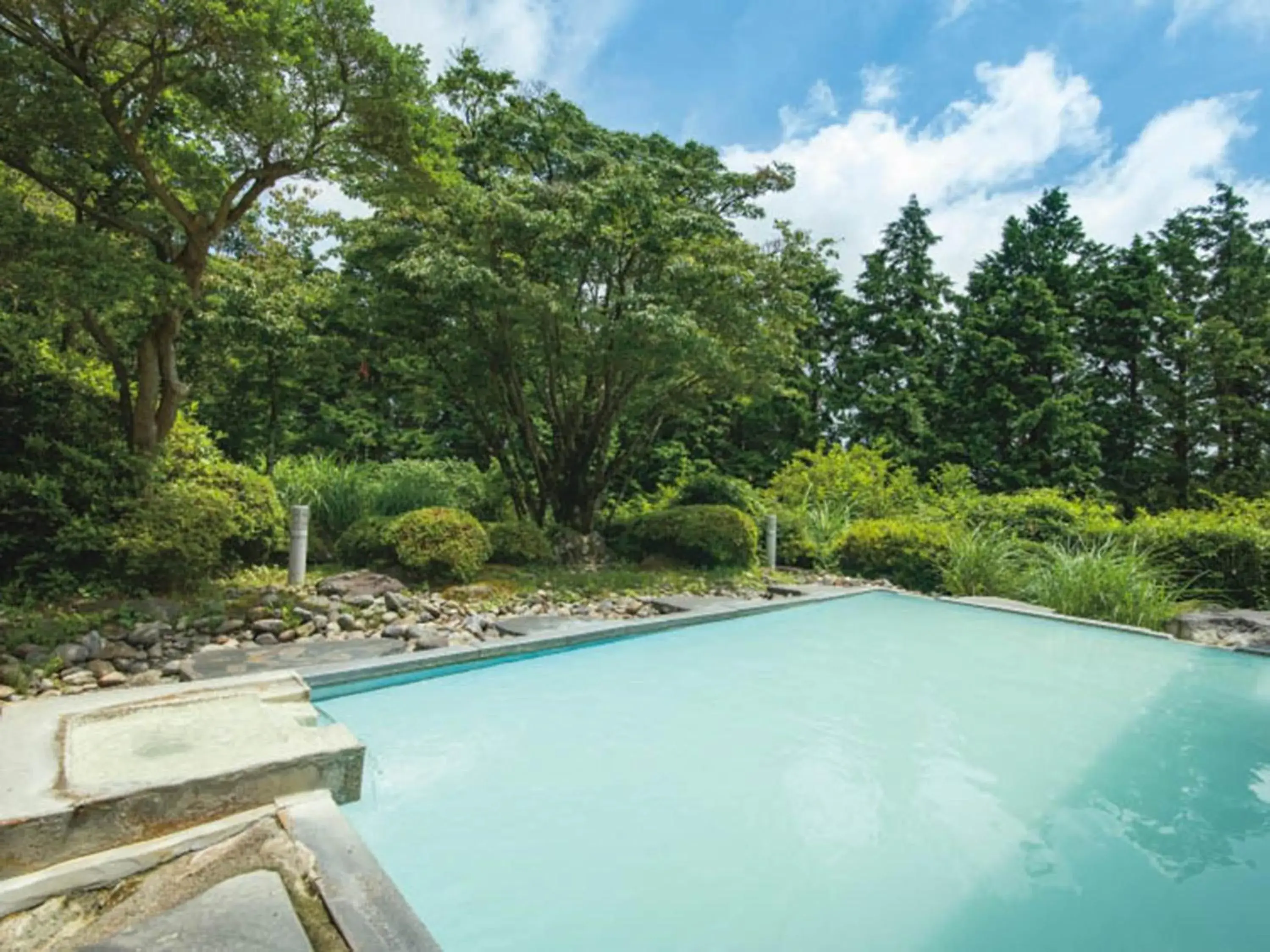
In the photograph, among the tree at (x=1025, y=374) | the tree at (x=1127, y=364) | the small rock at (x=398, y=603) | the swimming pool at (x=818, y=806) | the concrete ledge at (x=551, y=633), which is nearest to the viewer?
the swimming pool at (x=818, y=806)

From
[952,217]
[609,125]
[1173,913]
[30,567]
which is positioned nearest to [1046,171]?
[952,217]

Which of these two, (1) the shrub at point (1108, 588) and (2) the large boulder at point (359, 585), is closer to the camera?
(2) the large boulder at point (359, 585)

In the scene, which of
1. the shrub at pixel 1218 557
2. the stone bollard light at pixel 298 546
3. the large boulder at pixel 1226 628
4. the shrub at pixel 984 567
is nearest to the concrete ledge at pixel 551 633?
the shrub at pixel 984 567

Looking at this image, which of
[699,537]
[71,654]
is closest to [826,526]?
[699,537]

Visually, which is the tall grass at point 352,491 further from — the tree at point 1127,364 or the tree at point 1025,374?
the tree at point 1127,364

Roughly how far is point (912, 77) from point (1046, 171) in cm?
1065

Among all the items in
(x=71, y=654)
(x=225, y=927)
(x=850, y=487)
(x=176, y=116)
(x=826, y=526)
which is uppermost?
(x=176, y=116)

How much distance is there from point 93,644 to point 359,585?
1.79 m

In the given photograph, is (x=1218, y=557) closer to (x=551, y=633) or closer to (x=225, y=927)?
(x=551, y=633)

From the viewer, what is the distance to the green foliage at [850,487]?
33.8ft

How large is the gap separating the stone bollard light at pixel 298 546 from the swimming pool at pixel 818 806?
217 centimetres

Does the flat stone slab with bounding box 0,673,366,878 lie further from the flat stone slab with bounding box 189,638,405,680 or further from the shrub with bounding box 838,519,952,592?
the shrub with bounding box 838,519,952,592

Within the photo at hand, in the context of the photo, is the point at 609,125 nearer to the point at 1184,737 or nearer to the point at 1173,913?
the point at 1184,737

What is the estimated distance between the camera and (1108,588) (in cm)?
600
